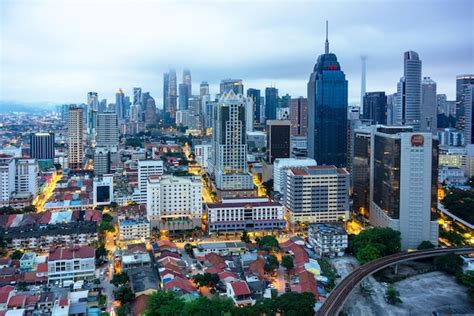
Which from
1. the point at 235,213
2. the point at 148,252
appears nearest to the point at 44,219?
the point at 148,252

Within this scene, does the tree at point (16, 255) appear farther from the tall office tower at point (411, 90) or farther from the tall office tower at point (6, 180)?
the tall office tower at point (411, 90)

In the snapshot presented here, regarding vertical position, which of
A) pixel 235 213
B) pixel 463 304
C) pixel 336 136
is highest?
pixel 336 136

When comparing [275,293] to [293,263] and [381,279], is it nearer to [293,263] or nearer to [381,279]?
[293,263]

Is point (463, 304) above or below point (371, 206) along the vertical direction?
below

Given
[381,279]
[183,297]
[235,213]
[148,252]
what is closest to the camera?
[183,297]

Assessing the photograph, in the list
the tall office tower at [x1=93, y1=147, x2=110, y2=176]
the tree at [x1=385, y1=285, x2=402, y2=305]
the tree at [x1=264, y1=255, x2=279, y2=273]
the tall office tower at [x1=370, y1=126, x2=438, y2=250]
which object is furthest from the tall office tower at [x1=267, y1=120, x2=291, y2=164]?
the tree at [x1=385, y1=285, x2=402, y2=305]

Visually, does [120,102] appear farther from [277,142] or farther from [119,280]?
[119,280]

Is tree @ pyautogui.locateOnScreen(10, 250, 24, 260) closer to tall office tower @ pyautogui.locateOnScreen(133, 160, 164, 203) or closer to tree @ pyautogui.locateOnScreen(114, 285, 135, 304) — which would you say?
tree @ pyautogui.locateOnScreen(114, 285, 135, 304)

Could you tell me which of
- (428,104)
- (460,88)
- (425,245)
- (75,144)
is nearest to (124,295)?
(425,245)
